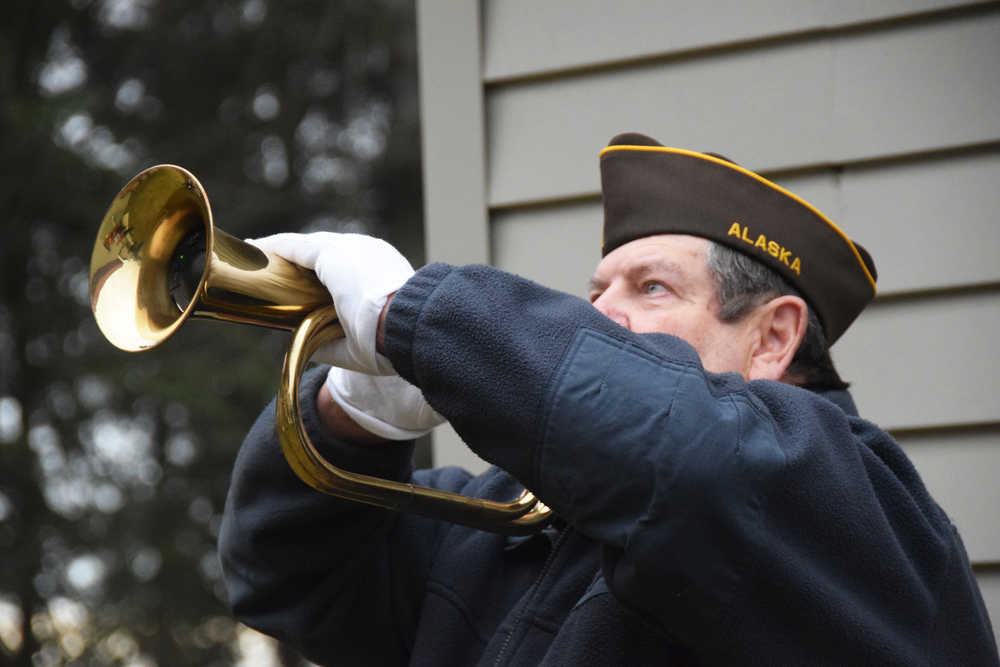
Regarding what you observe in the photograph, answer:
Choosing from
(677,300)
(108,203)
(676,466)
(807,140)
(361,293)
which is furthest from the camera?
(108,203)

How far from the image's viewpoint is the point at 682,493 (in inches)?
47.0

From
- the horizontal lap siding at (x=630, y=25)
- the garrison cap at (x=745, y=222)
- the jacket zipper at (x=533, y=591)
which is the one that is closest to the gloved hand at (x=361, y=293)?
the jacket zipper at (x=533, y=591)

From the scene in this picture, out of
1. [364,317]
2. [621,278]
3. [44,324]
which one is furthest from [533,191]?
[44,324]

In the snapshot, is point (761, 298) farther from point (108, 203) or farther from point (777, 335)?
point (108, 203)

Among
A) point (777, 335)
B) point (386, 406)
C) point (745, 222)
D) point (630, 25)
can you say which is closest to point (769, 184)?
point (745, 222)

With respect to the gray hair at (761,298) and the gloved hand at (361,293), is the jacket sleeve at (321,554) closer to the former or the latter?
the gloved hand at (361,293)

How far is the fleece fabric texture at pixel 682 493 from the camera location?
1.21 m

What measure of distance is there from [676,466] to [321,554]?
75cm

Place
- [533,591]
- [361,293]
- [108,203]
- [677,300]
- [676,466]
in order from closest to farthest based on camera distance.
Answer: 1. [676,466]
2. [361,293]
3. [533,591]
4. [677,300]
5. [108,203]

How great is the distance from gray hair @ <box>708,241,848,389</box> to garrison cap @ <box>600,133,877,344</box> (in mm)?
12

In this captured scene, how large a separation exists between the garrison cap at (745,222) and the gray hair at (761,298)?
0.5 inches

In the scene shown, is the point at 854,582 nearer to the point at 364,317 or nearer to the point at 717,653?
the point at 717,653

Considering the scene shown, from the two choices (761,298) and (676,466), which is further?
(761,298)

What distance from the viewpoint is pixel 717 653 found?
1293mm
